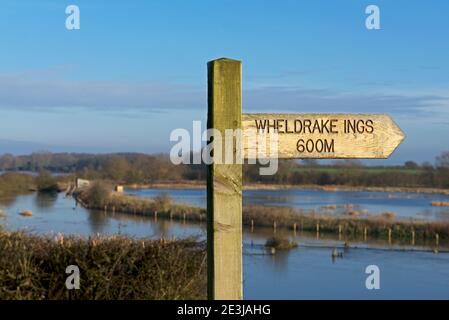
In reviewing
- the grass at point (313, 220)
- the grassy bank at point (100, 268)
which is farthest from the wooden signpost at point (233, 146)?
the grass at point (313, 220)

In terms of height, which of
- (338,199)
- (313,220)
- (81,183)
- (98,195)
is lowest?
(313,220)

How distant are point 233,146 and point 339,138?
1.72 ft

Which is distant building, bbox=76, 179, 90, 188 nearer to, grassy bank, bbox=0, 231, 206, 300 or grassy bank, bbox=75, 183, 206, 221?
grassy bank, bbox=75, 183, 206, 221

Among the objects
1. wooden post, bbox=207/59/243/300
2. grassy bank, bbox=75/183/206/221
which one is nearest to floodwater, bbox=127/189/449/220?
grassy bank, bbox=75/183/206/221

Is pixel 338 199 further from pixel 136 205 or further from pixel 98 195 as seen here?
pixel 136 205

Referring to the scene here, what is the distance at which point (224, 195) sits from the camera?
111 inches

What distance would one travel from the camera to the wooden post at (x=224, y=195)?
9.18 ft

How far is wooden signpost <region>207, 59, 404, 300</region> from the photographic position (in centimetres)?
280

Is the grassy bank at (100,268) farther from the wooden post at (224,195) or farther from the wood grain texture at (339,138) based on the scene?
the wood grain texture at (339,138)

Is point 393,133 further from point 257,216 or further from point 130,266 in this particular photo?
point 257,216

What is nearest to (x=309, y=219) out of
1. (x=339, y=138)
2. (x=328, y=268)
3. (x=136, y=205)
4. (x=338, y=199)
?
(x=136, y=205)

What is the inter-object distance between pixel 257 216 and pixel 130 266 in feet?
111
